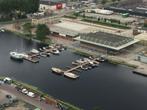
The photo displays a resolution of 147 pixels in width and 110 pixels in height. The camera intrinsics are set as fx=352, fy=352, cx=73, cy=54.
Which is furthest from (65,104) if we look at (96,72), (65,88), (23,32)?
(23,32)

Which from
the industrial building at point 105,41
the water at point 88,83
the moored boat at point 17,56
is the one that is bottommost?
the water at point 88,83

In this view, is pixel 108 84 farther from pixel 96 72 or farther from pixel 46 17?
pixel 46 17

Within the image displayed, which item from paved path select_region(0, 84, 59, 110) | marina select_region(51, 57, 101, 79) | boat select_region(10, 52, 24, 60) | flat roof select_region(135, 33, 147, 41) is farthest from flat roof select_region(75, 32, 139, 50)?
paved path select_region(0, 84, 59, 110)

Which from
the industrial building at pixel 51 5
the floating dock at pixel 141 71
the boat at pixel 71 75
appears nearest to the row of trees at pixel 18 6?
the industrial building at pixel 51 5

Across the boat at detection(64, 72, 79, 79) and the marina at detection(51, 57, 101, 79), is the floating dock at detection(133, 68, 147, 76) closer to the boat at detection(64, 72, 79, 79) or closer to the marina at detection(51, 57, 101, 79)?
the marina at detection(51, 57, 101, 79)

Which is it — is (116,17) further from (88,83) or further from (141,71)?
(88,83)

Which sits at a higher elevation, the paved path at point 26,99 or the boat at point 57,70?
the boat at point 57,70

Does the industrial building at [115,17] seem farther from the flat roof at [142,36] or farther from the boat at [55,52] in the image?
the boat at [55,52]
